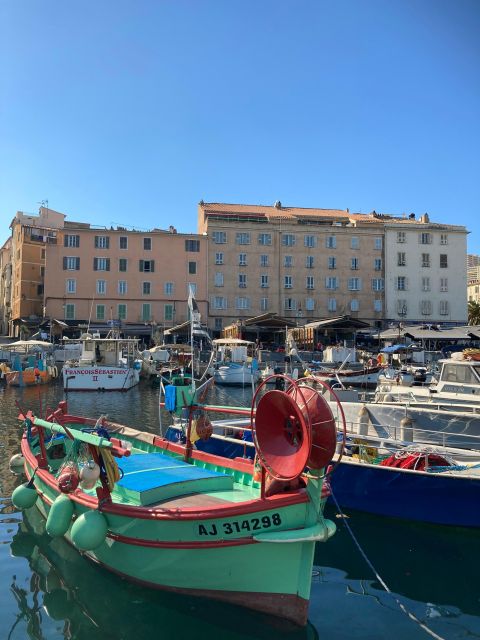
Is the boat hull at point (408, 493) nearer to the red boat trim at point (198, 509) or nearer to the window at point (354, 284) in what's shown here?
the red boat trim at point (198, 509)

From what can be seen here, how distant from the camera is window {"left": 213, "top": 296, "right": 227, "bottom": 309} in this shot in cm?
5438

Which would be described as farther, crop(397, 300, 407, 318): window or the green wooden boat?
crop(397, 300, 407, 318): window

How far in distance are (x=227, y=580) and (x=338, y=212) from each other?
59.3 metres

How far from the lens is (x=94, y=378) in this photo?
1254 inches

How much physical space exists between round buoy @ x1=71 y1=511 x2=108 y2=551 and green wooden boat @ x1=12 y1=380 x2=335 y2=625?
0.01m

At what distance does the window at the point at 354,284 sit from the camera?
2208 inches

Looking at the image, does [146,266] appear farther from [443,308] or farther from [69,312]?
[443,308]

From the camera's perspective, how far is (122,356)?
37531mm

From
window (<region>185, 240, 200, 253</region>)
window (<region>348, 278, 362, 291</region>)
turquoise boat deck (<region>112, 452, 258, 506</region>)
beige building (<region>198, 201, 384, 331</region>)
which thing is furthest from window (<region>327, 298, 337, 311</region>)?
turquoise boat deck (<region>112, 452, 258, 506</region>)

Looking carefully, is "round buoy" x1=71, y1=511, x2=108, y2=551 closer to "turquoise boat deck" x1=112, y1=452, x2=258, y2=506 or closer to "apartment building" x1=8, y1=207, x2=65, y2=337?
"turquoise boat deck" x1=112, y1=452, x2=258, y2=506

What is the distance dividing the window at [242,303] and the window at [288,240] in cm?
680

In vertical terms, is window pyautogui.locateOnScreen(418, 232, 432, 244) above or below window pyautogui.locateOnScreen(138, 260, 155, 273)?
above

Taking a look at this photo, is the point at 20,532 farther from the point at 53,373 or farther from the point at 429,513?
the point at 53,373

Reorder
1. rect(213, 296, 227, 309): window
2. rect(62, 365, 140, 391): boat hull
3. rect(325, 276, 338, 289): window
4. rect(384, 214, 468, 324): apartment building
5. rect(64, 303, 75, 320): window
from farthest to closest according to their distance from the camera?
rect(384, 214, 468, 324): apartment building < rect(325, 276, 338, 289): window < rect(213, 296, 227, 309): window < rect(64, 303, 75, 320): window < rect(62, 365, 140, 391): boat hull
